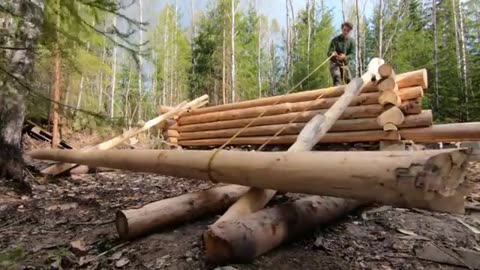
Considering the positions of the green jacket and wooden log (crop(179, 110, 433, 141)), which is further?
the green jacket

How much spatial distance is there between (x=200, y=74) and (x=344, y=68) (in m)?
16.6

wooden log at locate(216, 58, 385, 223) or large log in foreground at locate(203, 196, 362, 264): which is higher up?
wooden log at locate(216, 58, 385, 223)

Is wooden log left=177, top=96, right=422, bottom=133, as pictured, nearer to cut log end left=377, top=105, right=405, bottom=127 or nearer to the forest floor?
cut log end left=377, top=105, right=405, bottom=127

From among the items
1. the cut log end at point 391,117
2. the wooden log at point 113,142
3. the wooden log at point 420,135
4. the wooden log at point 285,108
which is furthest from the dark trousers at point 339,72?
the wooden log at point 113,142

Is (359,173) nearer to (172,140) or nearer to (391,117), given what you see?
(391,117)

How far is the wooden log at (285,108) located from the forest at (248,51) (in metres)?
2.52

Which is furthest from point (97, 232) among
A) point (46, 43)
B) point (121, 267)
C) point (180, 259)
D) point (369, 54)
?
point (369, 54)

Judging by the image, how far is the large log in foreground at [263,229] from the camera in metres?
2.12

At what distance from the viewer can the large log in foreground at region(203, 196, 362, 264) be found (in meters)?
2.12

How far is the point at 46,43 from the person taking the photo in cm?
359

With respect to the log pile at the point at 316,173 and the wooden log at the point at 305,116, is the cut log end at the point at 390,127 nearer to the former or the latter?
the log pile at the point at 316,173

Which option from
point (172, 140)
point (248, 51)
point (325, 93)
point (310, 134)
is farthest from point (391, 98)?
point (248, 51)

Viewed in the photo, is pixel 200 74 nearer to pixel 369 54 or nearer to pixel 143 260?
pixel 369 54

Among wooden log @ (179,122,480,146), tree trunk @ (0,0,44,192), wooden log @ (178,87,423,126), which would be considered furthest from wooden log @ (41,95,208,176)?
wooden log @ (179,122,480,146)
